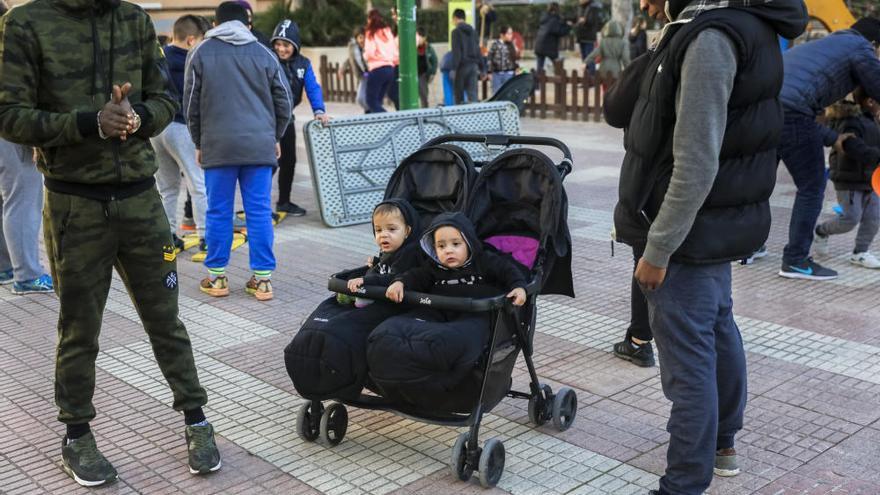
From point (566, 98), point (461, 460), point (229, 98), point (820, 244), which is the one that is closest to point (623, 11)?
point (566, 98)

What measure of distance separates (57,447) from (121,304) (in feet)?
7.88

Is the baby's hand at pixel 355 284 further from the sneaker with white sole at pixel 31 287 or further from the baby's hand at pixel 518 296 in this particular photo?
the sneaker with white sole at pixel 31 287

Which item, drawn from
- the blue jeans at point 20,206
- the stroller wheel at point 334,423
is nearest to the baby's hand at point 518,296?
the stroller wheel at point 334,423

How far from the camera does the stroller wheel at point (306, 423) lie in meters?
4.46

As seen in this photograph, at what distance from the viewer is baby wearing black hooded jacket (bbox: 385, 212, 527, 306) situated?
424cm

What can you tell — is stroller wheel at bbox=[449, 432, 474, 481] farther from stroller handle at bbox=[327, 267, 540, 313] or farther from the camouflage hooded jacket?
the camouflage hooded jacket

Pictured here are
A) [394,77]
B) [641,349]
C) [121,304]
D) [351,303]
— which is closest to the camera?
[351,303]

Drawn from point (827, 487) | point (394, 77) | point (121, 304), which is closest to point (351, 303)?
point (827, 487)

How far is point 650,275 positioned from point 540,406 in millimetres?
1229

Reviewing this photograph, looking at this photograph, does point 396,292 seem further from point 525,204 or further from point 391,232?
point 525,204

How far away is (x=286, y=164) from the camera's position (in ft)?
31.9

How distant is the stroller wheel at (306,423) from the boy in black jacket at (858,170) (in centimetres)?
450

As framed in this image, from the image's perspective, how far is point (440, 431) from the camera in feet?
15.3

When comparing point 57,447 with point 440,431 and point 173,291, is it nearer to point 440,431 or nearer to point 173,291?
point 173,291
